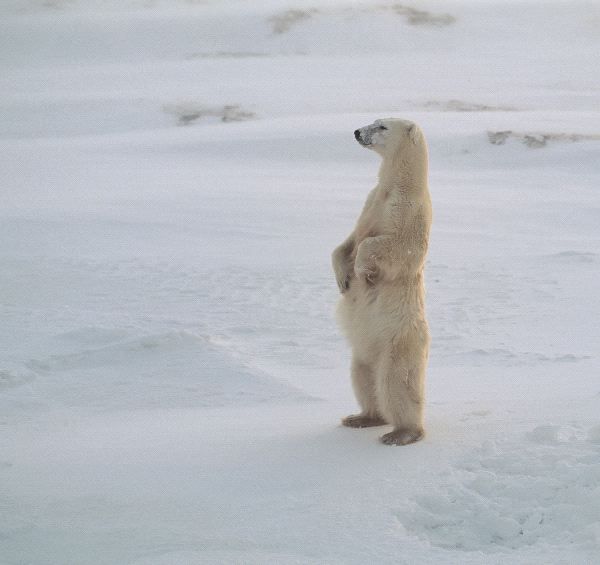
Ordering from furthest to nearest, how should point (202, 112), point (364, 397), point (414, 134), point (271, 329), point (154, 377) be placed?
point (202, 112) < point (271, 329) < point (154, 377) < point (364, 397) < point (414, 134)

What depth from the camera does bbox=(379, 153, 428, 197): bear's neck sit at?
4.29m

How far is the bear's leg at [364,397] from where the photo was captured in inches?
175

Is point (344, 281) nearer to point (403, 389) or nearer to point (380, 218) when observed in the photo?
point (380, 218)

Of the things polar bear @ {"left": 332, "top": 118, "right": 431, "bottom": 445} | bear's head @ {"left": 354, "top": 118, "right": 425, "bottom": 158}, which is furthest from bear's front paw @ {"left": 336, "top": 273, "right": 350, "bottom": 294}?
bear's head @ {"left": 354, "top": 118, "right": 425, "bottom": 158}

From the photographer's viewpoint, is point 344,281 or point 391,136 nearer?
point 391,136

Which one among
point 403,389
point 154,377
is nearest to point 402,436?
point 403,389

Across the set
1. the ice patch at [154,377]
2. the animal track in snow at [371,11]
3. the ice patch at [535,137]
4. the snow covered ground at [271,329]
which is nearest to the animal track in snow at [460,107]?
the snow covered ground at [271,329]

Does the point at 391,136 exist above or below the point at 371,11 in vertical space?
below

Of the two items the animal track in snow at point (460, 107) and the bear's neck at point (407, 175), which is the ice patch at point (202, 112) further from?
the bear's neck at point (407, 175)

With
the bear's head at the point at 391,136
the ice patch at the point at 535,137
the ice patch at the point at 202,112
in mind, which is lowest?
the bear's head at the point at 391,136

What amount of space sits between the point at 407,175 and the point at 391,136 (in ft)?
0.62

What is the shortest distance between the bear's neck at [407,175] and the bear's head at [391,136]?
4 cm

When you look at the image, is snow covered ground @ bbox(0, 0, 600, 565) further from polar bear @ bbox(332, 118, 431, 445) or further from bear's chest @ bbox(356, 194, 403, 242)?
bear's chest @ bbox(356, 194, 403, 242)

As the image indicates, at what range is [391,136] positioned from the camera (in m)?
4.33
